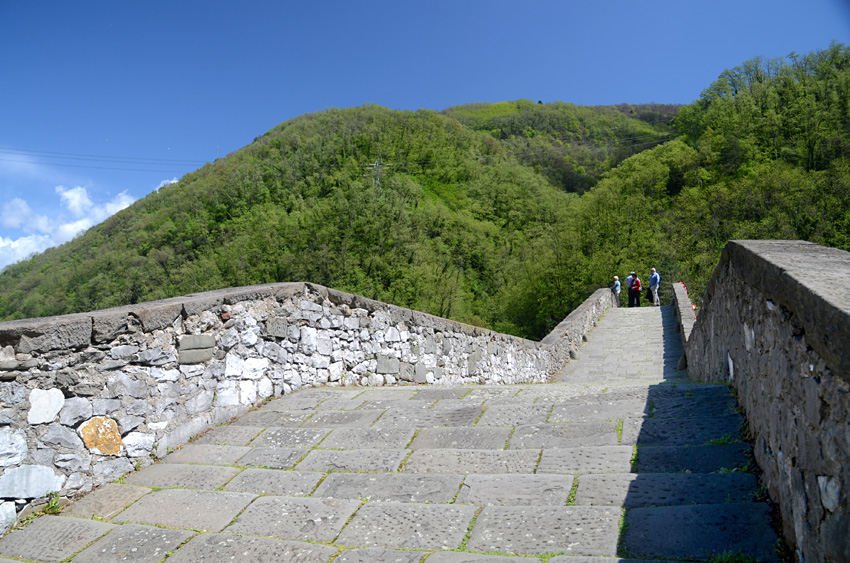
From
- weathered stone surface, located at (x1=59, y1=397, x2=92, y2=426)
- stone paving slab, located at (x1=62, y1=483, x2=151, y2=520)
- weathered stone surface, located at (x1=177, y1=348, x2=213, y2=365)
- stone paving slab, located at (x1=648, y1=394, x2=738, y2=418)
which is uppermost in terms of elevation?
A: weathered stone surface, located at (x1=177, y1=348, x2=213, y2=365)

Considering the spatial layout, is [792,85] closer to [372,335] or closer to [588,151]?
[588,151]

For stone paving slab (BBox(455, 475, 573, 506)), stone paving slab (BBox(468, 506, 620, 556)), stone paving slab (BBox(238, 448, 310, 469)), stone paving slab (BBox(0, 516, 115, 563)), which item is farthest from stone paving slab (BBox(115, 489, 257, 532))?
stone paving slab (BBox(468, 506, 620, 556))

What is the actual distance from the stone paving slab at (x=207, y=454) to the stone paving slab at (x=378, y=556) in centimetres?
149

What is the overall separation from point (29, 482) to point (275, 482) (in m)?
1.29

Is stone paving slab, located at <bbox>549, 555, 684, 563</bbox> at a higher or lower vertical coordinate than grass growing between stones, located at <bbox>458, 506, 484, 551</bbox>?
higher

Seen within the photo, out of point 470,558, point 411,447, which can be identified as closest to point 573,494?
point 470,558

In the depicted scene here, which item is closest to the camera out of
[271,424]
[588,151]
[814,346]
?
[814,346]

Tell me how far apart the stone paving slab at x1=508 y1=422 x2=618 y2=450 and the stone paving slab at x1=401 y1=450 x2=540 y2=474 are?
14 centimetres

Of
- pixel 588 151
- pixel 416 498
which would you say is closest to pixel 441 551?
pixel 416 498

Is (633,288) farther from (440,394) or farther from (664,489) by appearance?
(664,489)

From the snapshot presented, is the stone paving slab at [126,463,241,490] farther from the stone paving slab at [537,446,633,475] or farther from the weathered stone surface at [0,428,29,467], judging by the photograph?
the stone paving slab at [537,446,633,475]

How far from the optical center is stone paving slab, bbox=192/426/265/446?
3.89m

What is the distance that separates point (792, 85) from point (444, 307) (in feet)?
125

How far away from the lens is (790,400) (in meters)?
2.10
